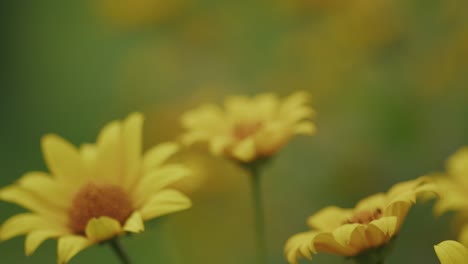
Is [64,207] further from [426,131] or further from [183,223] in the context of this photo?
[426,131]

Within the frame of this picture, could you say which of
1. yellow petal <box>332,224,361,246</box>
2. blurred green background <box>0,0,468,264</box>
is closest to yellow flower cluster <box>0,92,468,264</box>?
yellow petal <box>332,224,361,246</box>

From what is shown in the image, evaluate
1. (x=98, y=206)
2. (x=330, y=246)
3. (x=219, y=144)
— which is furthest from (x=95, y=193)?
(x=330, y=246)

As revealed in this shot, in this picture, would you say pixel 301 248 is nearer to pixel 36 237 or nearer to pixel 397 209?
pixel 397 209

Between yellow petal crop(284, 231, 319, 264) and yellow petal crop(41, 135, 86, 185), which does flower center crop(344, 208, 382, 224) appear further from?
yellow petal crop(41, 135, 86, 185)

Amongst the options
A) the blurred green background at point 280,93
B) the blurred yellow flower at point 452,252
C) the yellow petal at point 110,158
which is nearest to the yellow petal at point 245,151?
the yellow petal at point 110,158

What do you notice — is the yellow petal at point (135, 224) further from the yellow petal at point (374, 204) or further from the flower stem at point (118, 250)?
the yellow petal at point (374, 204)

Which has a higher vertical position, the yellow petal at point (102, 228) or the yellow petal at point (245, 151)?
the yellow petal at point (245, 151)
